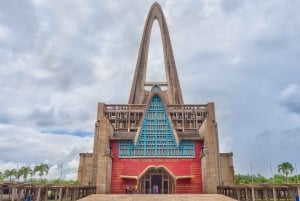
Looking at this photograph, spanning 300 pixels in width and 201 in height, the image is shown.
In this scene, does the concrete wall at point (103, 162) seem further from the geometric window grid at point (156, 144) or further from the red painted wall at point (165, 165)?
the geometric window grid at point (156, 144)

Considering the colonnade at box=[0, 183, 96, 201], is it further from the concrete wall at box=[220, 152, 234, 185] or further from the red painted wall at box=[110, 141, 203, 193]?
the concrete wall at box=[220, 152, 234, 185]

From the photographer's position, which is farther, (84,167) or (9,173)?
(9,173)

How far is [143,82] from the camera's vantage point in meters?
45.5

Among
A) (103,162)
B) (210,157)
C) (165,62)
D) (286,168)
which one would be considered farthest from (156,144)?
(286,168)

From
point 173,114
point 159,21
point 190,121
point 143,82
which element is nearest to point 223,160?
point 190,121

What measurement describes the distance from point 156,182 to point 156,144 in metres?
3.66

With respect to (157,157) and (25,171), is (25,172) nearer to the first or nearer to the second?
(25,171)

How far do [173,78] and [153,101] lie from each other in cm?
1720

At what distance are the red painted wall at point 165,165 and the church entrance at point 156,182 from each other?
22.2 inches

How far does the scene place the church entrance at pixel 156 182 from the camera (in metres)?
25.6

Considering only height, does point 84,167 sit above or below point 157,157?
below

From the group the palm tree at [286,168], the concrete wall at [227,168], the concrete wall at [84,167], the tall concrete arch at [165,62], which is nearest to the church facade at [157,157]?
the concrete wall at [227,168]

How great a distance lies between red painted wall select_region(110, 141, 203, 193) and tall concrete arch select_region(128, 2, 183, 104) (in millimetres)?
17216

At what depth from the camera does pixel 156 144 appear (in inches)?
1060
